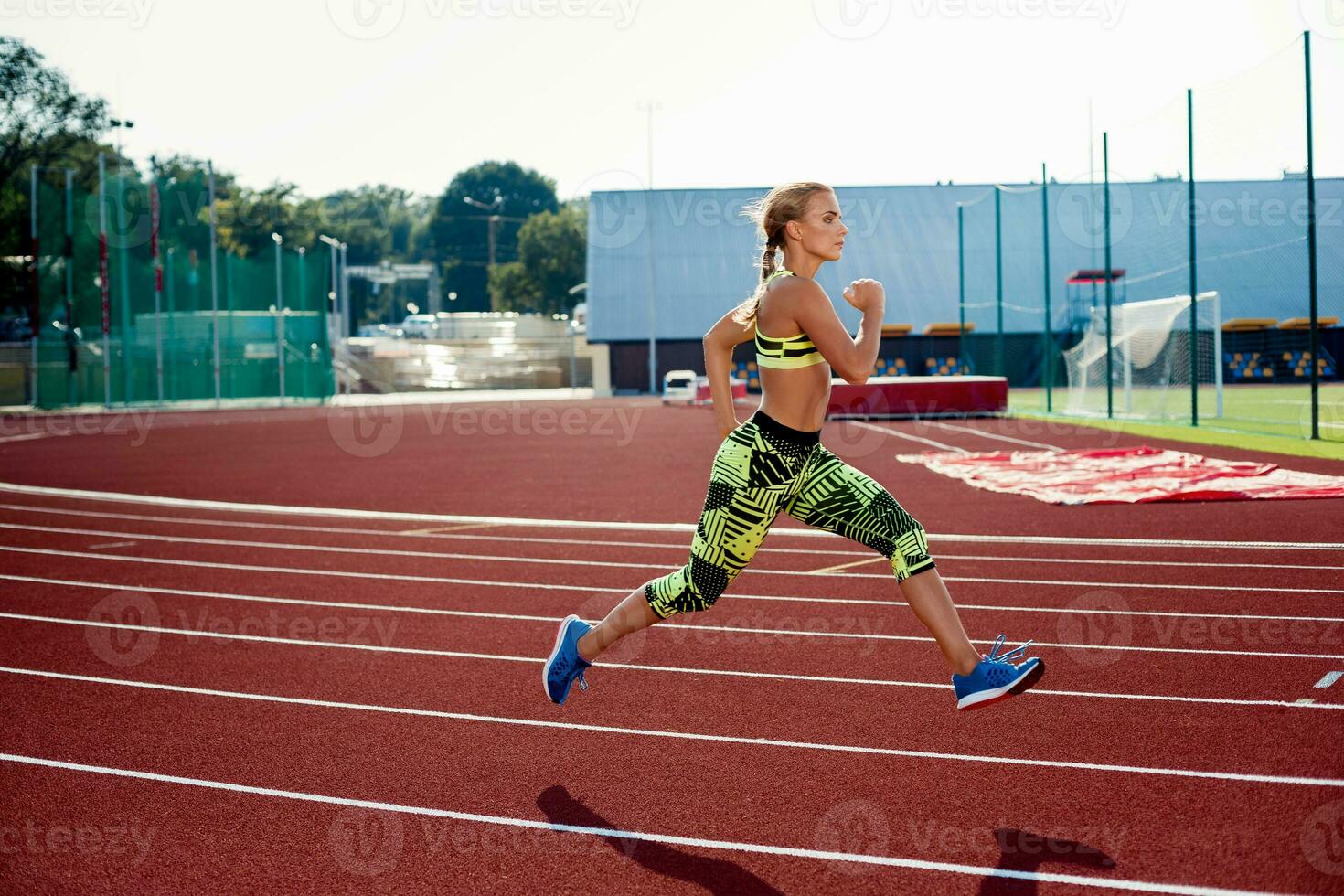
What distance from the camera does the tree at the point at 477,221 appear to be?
136 meters

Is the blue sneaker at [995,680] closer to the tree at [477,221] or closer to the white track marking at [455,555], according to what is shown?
the white track marking at [455,555]

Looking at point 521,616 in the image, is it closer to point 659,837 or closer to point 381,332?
point 659,837

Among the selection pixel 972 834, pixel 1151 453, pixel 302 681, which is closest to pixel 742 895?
pixel 972 834

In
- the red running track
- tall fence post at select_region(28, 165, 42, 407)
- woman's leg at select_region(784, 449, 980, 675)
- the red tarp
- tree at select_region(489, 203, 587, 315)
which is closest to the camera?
the red running track

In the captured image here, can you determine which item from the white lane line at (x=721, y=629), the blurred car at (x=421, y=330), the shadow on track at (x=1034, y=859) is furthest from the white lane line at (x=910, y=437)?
the blurred car at (x=421, y=330)

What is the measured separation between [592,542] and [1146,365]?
18281 millimetres

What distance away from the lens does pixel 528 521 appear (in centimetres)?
1202

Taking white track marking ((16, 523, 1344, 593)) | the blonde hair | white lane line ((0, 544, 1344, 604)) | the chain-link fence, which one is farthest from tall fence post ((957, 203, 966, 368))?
the blonde hair

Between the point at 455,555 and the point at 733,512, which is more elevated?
the point at 733,512

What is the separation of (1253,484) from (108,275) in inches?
1479

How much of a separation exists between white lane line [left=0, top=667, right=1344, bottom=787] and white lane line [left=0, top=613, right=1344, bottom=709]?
35.8 inches

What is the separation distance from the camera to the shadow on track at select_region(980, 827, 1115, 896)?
11.5ft

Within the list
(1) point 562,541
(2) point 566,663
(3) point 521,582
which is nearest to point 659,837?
(2) point 566,663

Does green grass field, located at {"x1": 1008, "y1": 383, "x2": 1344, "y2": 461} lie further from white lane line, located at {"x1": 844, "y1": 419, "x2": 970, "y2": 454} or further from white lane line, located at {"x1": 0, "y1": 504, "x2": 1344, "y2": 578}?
white lane line, located at {"x1": 0, "y1": 504, "x2": 1344, "y2": 578}
